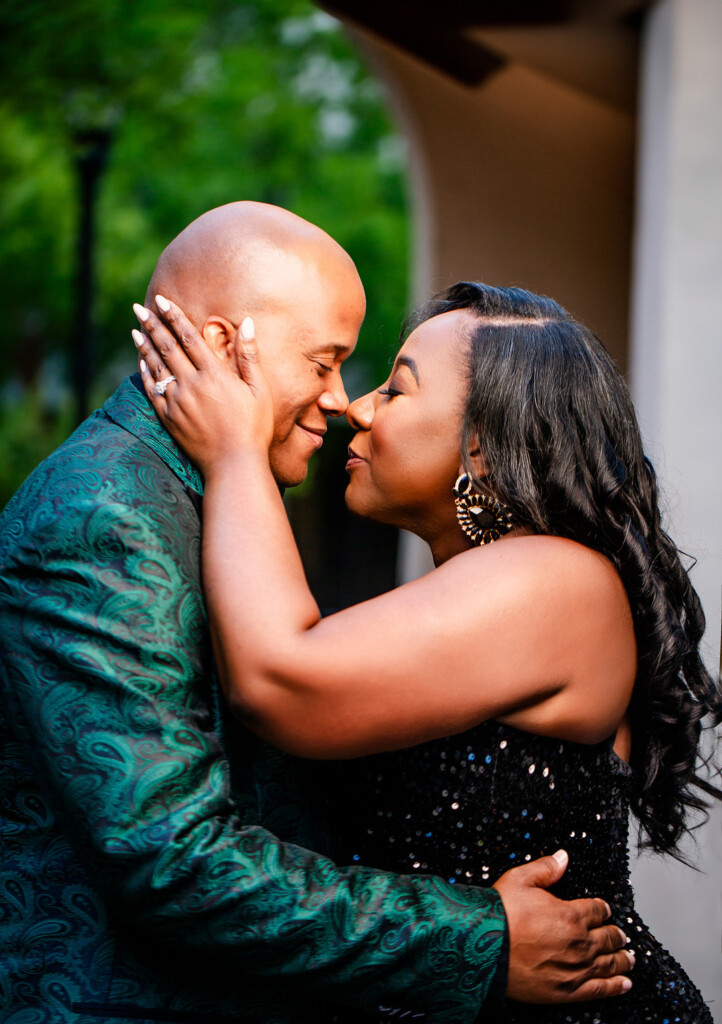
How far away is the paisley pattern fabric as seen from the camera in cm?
181

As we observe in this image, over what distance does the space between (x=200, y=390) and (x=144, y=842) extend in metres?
0.89

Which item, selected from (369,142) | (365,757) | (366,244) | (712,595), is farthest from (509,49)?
(369,142)

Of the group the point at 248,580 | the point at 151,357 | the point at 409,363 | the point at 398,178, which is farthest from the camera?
the point at 398,178

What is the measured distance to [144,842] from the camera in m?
1.78

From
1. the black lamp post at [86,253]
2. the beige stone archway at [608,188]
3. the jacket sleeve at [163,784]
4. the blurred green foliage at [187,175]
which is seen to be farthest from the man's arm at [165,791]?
the blurred green foliage at [187,175]

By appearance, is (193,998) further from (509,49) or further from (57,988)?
Result: (509,49)

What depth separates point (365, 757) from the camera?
7.56ft

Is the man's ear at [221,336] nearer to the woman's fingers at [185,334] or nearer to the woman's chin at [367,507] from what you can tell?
the woman's fingers at [185,334]

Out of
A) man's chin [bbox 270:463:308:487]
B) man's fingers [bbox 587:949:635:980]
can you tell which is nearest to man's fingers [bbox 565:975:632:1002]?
man's fingers [bbox 587:949:635:980]

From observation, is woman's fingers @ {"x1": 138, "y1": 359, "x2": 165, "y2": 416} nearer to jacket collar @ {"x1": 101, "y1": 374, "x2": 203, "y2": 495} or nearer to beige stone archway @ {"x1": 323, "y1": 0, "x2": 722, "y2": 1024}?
jacket collar @ {"x1": 101, "y1": 374, "x2": 203, "y2": 495}

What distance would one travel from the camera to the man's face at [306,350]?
7.75 ft

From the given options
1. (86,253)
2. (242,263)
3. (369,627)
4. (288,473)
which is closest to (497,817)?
(369,627)

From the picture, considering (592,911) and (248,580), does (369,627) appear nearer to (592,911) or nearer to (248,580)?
(248,580)

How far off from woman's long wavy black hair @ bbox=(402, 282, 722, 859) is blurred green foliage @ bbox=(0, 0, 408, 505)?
445 inches
